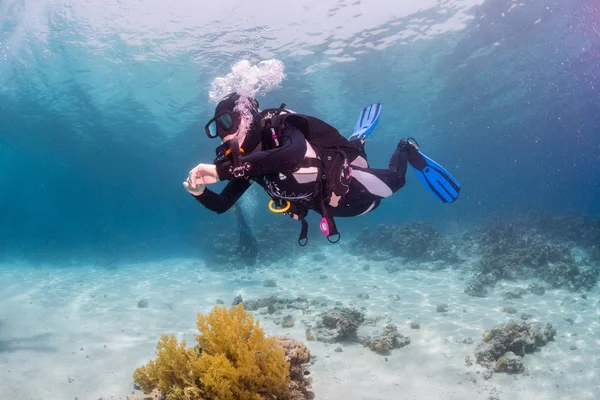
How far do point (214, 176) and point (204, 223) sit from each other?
103ft

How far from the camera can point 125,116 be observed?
29297mm

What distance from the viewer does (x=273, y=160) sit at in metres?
3.08

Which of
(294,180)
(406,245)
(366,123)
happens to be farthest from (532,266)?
(294,180)

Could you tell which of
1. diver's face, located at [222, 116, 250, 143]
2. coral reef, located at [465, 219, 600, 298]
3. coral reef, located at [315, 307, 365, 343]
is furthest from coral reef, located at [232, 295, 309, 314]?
diver's face, located at [222, 116, 250, 143]

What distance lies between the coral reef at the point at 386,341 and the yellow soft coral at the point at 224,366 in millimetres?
3901

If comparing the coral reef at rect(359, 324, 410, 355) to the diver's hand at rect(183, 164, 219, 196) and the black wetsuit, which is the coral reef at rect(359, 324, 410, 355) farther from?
the diver's hand at rect(183, 164, 219, 196)

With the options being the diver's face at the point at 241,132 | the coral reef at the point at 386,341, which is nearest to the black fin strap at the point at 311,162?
the diver's face at the point at 241,132

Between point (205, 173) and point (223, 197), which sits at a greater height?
point (223, 197)

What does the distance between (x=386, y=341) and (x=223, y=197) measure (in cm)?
499

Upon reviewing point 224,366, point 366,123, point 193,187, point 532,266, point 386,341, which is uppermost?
point 532,266

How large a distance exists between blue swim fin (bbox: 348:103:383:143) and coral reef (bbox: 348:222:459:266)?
11.6 m

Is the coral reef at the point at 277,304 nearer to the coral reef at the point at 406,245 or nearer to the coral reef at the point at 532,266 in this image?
the coral reef at the point at 532,266

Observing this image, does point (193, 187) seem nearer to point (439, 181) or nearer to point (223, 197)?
point (223, 197)

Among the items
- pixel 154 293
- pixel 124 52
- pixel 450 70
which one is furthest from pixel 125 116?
pixel 450 70
